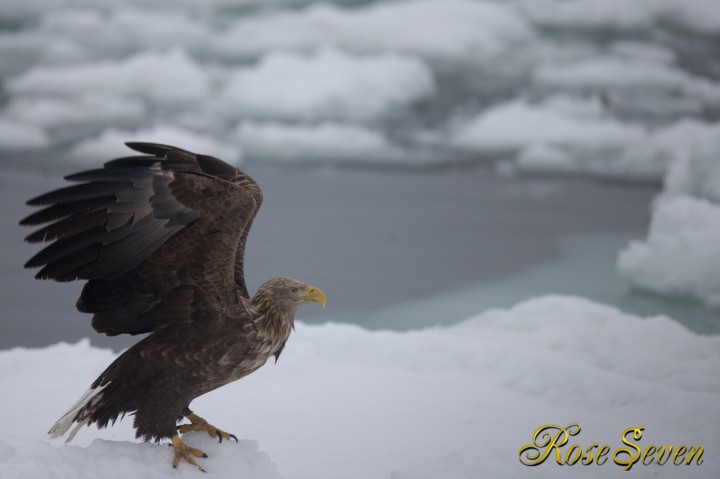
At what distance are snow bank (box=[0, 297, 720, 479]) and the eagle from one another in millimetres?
335

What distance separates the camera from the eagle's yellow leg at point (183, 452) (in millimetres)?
3625

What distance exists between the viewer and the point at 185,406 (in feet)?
12.4

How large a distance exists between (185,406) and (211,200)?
3.43 feet

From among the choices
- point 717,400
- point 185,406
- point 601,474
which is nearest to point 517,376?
point 717,400

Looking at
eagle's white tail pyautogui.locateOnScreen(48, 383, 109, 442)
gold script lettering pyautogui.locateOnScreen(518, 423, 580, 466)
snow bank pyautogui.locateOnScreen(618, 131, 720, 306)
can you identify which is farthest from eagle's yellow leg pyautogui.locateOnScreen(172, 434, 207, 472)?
snow bank pyautogui.locateOnScreen(618, 131, 720, 306)

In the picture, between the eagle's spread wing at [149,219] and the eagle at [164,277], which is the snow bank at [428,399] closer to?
the eagle at [164,277]

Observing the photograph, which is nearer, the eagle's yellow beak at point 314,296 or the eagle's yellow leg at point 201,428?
the eagle's yellow beak at point 314,296

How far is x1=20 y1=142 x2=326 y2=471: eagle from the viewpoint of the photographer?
131 inches

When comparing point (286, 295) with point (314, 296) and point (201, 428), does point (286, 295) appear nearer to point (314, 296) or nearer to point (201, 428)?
point (314, 296)

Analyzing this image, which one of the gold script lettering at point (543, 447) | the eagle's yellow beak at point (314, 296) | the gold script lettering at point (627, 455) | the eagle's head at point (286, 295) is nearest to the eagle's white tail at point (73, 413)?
the eagle's head at point (286, 295)

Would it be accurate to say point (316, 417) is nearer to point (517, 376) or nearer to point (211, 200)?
point (517, 376)

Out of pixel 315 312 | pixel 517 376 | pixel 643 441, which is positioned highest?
pixel 315 312

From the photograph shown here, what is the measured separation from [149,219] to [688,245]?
755cm

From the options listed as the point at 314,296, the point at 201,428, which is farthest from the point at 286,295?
the point at 201,428
